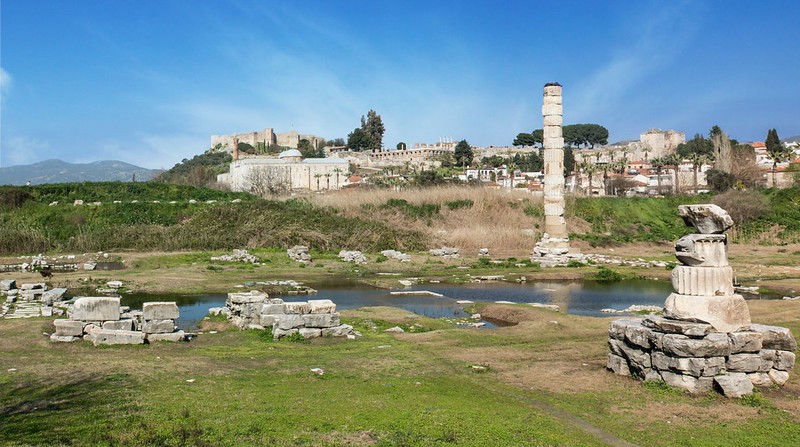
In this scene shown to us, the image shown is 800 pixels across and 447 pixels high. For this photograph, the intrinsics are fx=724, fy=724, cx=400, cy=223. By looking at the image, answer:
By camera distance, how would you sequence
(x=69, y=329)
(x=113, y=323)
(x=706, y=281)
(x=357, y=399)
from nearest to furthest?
1. (x=357, y=399)
2. (x=706, y=281)
3. (x=69, y=329)
4. (x=113, y=323)

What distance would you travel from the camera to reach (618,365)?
13102 millimetres

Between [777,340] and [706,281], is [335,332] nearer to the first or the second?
[706,281]

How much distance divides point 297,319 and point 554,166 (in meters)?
24.7

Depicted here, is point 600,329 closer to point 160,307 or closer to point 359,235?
point 160,307

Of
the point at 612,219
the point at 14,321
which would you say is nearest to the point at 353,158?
the point at 612,219

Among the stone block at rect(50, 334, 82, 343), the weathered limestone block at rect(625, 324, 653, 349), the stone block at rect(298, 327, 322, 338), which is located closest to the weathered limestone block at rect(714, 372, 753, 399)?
the weathered limestone block at rect(625, 324, 653, 349)

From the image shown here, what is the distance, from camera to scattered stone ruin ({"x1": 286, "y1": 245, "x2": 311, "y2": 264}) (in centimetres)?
3806

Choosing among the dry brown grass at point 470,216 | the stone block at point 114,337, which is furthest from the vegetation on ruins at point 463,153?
the stone block at point 114,337

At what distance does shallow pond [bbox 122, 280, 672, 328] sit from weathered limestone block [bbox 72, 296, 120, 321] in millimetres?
3645

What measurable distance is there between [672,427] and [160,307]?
11590 mm

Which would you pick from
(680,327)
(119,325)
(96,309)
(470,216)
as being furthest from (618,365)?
(470,216)

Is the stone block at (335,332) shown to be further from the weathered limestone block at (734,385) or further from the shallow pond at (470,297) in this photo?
the weathered limestone block at (734,385)

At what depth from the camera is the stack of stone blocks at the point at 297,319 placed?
57.6ft

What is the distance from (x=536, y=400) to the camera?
11516 mm
